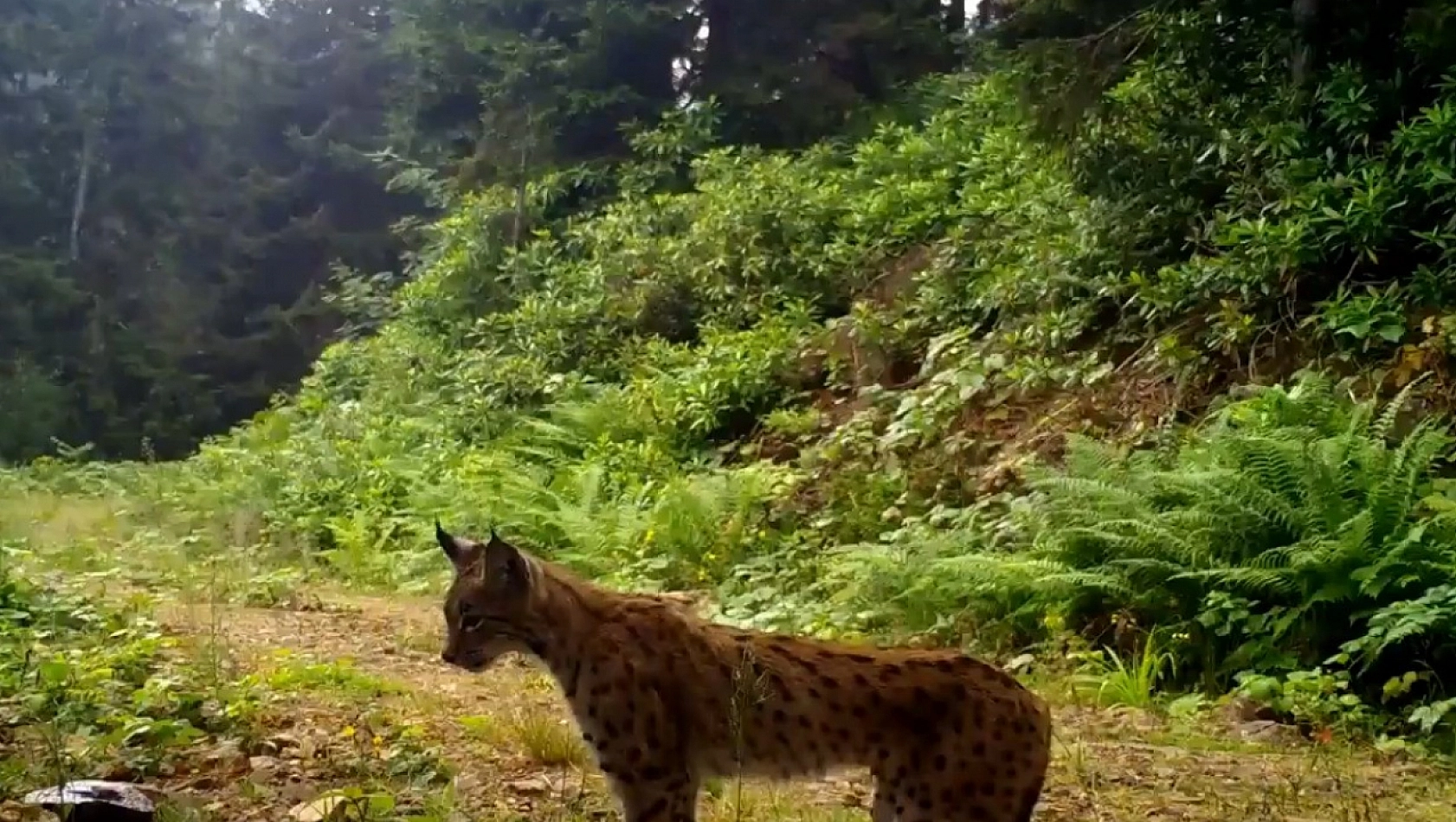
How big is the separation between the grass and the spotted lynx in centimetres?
49

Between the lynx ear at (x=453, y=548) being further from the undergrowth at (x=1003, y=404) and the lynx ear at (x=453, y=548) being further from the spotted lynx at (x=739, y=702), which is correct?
the undergrowth at (x=1003, y=404)

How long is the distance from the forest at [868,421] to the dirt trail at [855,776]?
0.03 meters

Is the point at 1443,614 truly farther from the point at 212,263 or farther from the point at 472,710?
the point at 212,263

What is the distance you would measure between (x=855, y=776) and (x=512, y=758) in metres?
1.25

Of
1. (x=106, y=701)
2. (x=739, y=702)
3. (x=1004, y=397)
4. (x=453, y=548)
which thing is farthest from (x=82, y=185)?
(x=739, y=702)

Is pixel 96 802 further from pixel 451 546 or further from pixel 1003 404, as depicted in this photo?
pixel 1003 404

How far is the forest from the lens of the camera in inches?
239

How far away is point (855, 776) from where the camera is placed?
17.5ft

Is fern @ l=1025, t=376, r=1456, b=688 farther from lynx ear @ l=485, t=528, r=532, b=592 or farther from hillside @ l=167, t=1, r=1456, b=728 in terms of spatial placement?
lynx ear @ l=485, t=528, r=532, b=592

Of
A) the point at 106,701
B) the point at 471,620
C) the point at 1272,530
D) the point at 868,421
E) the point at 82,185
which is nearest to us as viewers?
the point at 471,620

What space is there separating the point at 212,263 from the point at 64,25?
621cm

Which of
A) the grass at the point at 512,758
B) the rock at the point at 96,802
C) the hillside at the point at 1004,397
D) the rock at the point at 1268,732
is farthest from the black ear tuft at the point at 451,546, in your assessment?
the hillside at the point at 1004,397

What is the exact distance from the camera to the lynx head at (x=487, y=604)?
184 inches

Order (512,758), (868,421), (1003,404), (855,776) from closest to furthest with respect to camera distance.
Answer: (855,776) → (512,758) → (1003,404) → (868,421)
